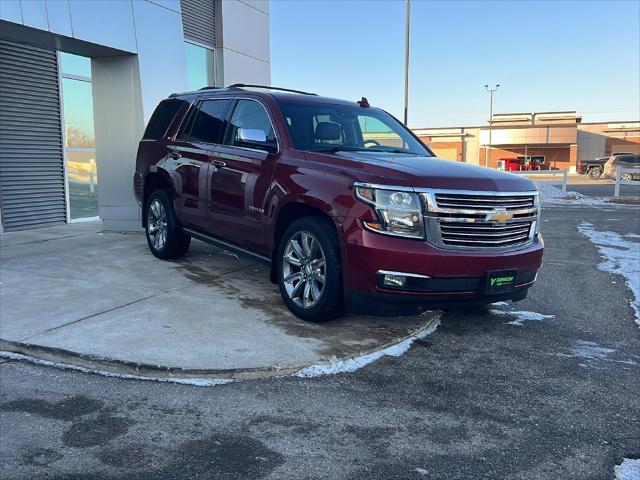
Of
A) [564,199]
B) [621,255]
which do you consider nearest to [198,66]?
[621,255]

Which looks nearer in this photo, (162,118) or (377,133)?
(377,133)

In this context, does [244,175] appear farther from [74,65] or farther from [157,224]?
[74,65]

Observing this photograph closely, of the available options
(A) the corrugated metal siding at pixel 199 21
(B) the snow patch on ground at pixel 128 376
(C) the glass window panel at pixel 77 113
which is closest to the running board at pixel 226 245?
(B) the snow patch on ground at pixel 128 376

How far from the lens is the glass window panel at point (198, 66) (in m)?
13.5

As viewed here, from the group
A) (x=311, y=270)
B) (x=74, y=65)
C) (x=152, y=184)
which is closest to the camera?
(x=311, y=270)

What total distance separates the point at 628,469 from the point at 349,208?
7.95 ft

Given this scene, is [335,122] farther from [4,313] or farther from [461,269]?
[4,313]

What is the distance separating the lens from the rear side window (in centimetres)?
713

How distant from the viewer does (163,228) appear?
719 centimetres

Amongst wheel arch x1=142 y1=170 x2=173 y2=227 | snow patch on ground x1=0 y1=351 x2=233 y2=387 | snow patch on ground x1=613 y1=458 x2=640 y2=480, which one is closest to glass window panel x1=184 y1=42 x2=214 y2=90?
wheel arch x1=142 y1=170 x2=173 y2=227

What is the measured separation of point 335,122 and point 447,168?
1.52 metres

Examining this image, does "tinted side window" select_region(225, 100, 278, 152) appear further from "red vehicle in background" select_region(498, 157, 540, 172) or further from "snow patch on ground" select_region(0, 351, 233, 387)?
"red vehicle in background" select_region(498, 157, 540, 172)

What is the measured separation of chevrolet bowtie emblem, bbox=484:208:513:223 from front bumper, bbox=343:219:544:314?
0.85ft

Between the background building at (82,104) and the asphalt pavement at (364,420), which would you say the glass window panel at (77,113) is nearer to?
the background building at (82,104)
